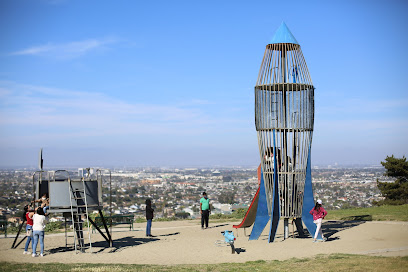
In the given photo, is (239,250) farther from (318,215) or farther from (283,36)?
(283,36)

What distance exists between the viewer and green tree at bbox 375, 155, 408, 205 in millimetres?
31562

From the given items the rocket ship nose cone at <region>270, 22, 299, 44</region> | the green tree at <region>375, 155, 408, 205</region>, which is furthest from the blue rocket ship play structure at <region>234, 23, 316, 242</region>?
the green tree at <region>375, 155, 408, 205</region>

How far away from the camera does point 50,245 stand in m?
17.5

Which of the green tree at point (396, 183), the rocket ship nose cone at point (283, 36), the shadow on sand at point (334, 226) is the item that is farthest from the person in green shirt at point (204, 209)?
the green tree at point (396, 183)

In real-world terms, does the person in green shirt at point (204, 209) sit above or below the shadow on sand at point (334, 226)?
above

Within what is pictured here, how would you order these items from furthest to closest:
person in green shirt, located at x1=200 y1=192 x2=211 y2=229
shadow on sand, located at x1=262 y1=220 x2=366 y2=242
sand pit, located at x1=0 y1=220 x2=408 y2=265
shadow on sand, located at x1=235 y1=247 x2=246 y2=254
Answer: person in green shirt, located at x1=200 y1=192 x2=211 y2=229 < shadow on sand, located at x1=262 y1=220 x2=366 y2=242 < shadow on sand, located at x1=235 y1=247 x2=246 y2=254 < sand pit, located at x1=0 y1=220 x2=408 y2=265

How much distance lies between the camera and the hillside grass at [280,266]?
38.0 feet

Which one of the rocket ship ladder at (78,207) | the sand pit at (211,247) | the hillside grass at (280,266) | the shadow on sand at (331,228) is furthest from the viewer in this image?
the shadow on sand at (331,228)

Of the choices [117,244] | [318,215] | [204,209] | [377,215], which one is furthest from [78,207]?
[377,215]

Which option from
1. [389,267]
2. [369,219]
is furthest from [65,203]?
[369,219]

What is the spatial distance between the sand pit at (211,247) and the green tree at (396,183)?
12.6 m

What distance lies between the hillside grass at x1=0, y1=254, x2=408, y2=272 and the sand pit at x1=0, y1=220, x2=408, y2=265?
2.92 ft

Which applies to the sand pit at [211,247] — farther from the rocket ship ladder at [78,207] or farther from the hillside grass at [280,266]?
the hillside grass at [280,266]

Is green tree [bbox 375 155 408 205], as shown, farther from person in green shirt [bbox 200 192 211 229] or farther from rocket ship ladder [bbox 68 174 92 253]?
rocket ship ladder [bbox 68 174 92 253]
